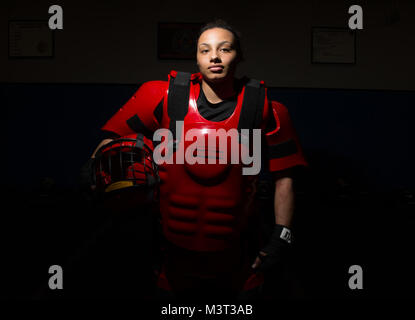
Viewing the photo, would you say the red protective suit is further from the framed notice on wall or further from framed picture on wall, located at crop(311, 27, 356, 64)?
the framed notice on wall

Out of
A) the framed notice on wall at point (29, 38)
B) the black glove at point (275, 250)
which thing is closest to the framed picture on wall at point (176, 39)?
the framed notice on wall at point (29, 38)

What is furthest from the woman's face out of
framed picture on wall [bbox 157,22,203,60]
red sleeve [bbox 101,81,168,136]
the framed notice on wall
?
the framed notice on wall

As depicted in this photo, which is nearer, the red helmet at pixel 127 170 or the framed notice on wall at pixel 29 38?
the red helmet at pixel 127 170

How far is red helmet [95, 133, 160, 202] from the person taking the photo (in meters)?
0.61

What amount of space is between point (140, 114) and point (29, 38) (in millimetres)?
1129

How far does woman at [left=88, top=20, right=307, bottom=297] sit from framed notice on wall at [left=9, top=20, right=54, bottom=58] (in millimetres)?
1035

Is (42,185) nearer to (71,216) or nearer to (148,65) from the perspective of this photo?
(71,216)

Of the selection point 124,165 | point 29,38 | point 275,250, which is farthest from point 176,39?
point 275,250

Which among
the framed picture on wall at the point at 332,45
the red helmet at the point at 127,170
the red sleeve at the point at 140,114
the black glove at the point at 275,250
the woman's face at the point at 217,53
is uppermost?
the framed picture on wall at the point at 332,45

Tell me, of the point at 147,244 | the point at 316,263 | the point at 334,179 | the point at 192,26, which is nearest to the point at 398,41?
the point at 334,179

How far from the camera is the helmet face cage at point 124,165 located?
63cm

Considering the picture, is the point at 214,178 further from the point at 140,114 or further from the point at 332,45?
the point at 332,45

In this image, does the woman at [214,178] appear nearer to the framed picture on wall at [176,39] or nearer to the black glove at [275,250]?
the black glove at [275,250]

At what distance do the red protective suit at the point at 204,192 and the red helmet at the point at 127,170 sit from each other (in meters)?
0.05
